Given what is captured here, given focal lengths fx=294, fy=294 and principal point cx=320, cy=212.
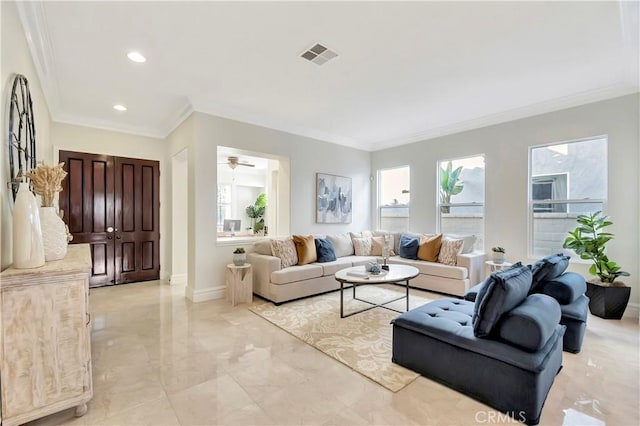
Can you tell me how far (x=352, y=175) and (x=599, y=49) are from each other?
13.7ft

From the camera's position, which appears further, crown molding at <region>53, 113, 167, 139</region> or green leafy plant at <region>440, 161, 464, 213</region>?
green leafy plant at <region>440, 161, 464, 213</region>

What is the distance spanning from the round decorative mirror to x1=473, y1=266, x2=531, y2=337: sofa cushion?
3303 mm

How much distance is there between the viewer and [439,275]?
4574 millimetres

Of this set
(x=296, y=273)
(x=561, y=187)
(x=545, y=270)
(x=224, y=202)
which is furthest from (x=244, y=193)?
(x=545, y=270)

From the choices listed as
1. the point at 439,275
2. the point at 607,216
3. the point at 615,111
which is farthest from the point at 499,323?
the point at 615,111

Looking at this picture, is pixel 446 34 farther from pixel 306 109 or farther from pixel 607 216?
pixel 607 216

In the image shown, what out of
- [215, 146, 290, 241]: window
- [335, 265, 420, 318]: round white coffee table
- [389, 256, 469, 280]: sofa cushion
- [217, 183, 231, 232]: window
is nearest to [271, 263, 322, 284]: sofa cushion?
[335, 265, 420, 318]: round white coffee table

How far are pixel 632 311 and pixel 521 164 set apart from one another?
2.29 meters

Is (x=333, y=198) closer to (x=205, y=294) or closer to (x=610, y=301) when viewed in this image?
(x=205, y=294)

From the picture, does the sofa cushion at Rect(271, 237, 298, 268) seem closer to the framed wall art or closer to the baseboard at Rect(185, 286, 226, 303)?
the baseboard at Rect(185, 286, 226, 303)

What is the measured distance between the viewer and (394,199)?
6.49 m

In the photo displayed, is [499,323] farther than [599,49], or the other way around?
[599,49]

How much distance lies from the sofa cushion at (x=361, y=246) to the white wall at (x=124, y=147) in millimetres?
3494

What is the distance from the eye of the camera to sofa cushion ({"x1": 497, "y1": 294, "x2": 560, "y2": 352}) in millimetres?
1790
